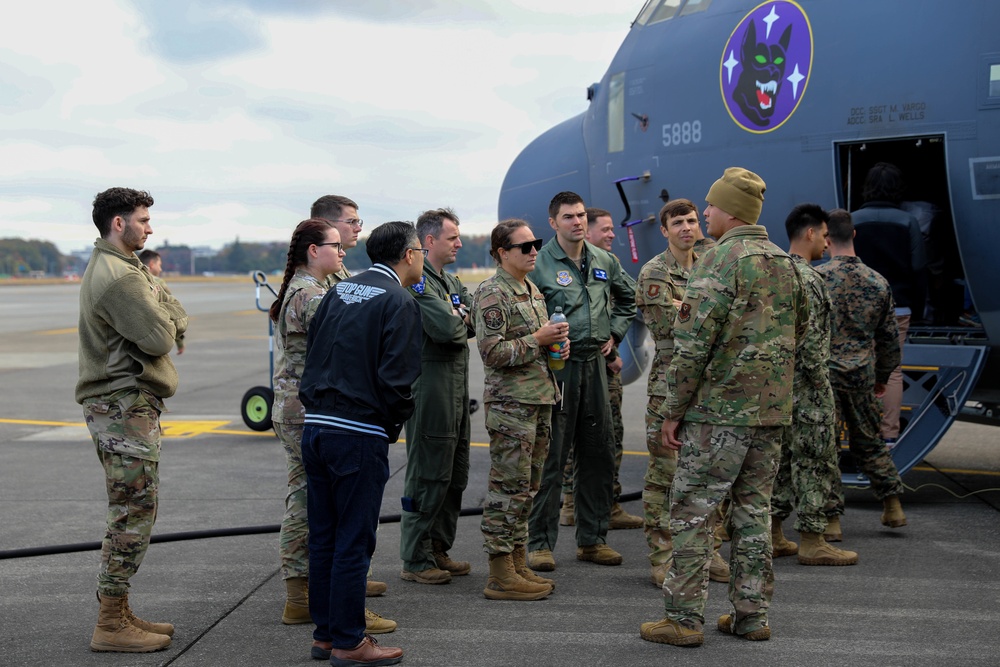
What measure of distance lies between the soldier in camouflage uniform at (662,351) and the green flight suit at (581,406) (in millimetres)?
256

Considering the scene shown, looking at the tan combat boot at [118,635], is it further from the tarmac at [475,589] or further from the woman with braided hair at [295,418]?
the woman with braided hair at [295,418]

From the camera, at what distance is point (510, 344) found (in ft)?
17.7

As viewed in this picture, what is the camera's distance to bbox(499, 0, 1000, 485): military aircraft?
6.75m

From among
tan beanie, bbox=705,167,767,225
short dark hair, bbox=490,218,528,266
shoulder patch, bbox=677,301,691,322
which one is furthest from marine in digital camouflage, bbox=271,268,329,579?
tan beanie, bbox=705,167,767,225

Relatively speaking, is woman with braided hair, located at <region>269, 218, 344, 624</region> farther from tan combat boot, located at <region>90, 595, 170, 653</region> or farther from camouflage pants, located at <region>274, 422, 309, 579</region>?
tan combat boot, located at <region>90, 595, 170, 653</region>

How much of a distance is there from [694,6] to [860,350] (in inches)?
117

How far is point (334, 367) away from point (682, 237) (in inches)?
105

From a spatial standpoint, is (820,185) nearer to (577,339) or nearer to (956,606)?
(577,339)

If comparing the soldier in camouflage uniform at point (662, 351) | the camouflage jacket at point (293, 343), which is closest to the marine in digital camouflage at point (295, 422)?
the camouflage jacket at point (293, 343)

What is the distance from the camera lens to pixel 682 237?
6.23 metres

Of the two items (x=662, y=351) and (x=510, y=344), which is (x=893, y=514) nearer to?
A: (x=662, y=351)

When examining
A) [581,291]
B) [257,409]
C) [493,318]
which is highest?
[581,291]

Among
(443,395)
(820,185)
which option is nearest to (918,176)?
(820,185)

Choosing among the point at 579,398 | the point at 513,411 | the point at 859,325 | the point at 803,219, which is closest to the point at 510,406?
the point at 513,411
